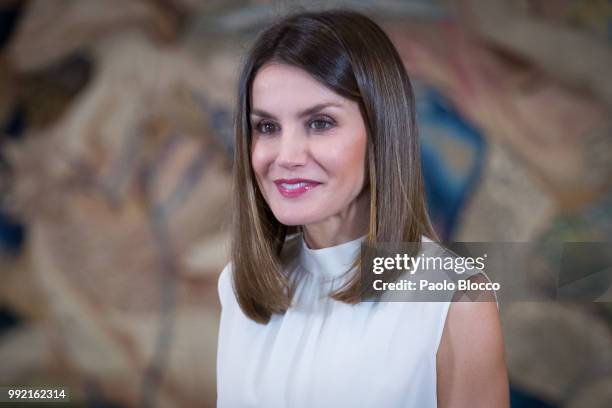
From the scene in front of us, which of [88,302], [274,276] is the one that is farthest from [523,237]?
[88,302]

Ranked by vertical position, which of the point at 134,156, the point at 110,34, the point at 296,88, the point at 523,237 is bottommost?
the point at 523,237

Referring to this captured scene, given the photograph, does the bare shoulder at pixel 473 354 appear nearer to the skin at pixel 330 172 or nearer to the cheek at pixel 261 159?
the skin at pixel 330 172

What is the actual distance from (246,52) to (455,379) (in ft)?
2.65

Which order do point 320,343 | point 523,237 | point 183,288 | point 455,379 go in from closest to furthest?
point 455,379 < point 320,343 < point 523,237 < point 183,288

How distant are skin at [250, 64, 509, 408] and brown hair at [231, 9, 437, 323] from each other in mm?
29

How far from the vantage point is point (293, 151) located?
3.88 feet

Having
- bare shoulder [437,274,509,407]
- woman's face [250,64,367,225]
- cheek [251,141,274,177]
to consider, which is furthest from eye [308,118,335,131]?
bare shoulder [437,274,509,407]

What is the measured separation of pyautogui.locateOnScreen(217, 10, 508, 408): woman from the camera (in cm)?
117

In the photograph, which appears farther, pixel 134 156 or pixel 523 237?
pixel 134 156

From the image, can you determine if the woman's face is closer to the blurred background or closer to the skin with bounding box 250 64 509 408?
the skin with bounding box 250 64 509 408

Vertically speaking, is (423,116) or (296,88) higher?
(423,116)

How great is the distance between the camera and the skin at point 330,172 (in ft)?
3.77

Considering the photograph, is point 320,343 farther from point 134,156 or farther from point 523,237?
point 134,156

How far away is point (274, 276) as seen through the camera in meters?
1.36
